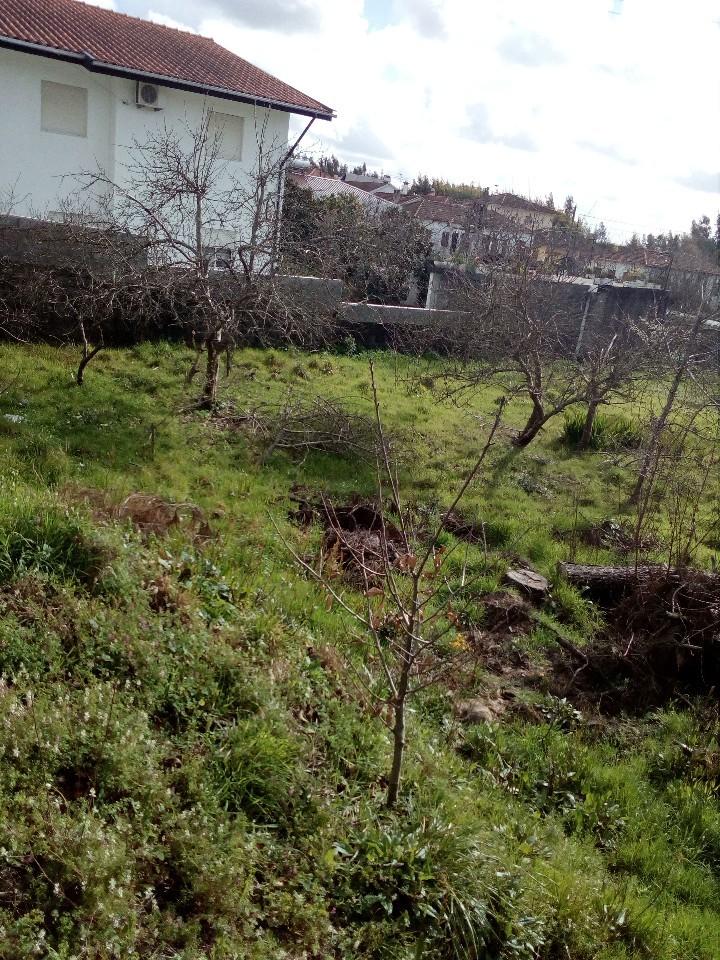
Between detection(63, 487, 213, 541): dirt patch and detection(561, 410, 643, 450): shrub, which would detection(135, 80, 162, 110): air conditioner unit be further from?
detection(63, 487, 213, 541): dirt patch

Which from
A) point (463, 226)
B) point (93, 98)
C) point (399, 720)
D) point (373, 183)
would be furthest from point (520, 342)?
point (373, 183)

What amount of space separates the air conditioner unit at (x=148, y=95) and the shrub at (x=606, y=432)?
13.5m

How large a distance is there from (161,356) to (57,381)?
276 centimetres

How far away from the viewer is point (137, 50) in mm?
19484

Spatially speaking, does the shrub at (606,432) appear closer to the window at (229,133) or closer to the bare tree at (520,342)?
the bare tree at (520,342)

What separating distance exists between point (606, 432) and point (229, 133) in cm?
1346

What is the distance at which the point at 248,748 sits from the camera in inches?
151

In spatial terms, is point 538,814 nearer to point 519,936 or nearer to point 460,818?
point 460,818

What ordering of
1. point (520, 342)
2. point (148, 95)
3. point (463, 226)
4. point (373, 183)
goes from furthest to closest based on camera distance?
point (373, 183), point (463, 226), point (148, 95), point (520, 342)

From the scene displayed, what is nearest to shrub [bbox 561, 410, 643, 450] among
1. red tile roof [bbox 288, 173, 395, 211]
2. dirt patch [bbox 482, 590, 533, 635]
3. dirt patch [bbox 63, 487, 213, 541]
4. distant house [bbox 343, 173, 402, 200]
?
dirt patch [bbox 482, 590, 533, 635]

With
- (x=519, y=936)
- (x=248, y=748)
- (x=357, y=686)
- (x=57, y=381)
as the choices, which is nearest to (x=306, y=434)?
(x=57, y=381)

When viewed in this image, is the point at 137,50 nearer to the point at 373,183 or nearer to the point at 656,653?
the point at 656,653

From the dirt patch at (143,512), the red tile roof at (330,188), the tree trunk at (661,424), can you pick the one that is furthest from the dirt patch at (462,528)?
the red tile roof at (330,188)

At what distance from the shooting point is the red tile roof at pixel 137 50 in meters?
17.8
